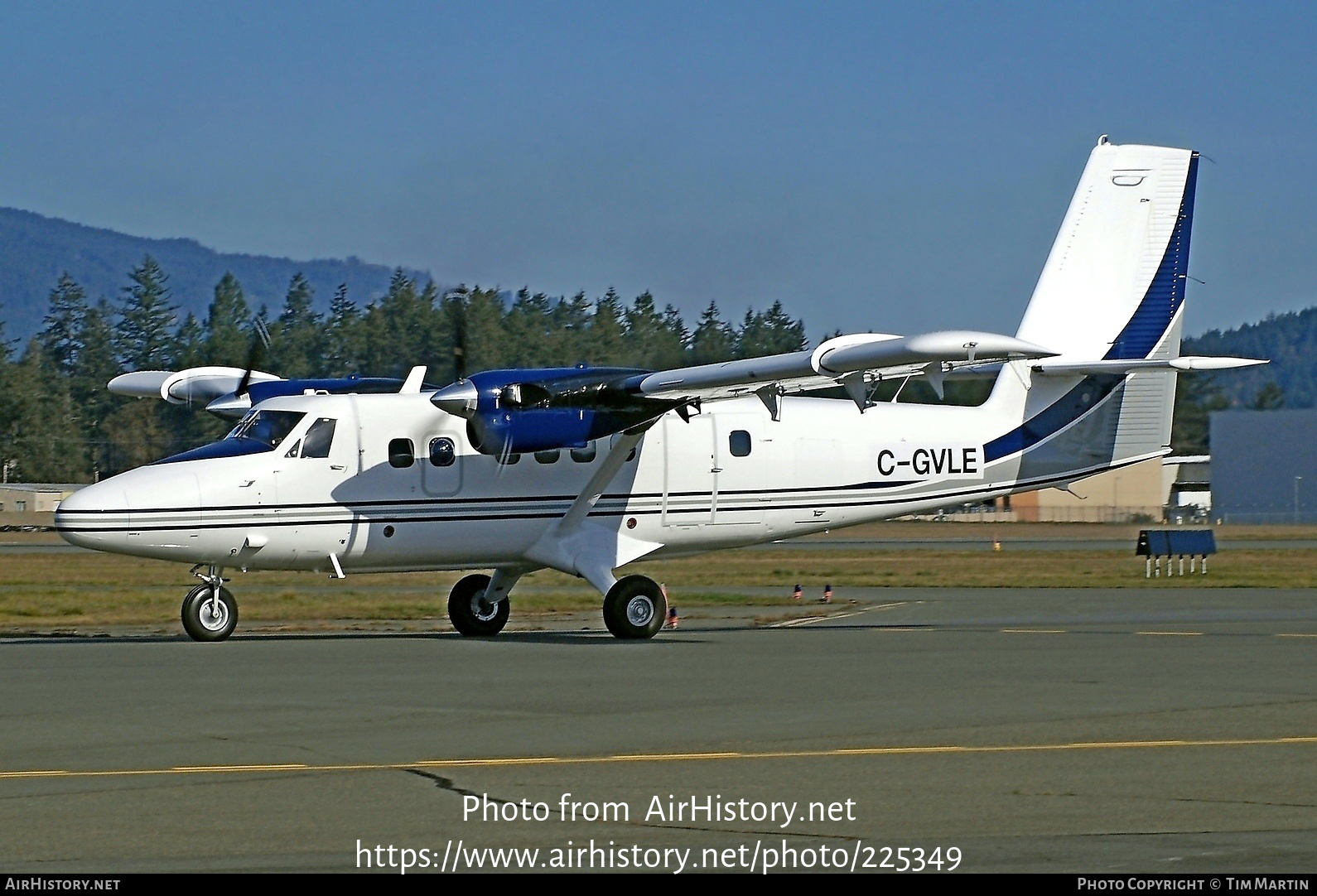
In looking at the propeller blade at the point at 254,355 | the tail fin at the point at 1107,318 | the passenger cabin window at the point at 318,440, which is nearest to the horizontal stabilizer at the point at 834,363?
the passenger cabin window at the point at 318,440

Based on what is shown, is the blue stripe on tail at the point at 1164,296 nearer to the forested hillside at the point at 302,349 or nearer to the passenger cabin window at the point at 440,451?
the forested hillside at the point at 302,349

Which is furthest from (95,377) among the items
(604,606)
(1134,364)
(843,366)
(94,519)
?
(843,366)

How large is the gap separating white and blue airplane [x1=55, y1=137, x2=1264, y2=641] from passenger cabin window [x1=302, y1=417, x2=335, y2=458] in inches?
0.9

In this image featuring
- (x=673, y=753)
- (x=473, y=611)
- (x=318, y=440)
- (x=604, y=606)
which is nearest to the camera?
(x=673, y=753)

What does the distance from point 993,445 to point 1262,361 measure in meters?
4.29

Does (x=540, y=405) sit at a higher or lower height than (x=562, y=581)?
higher

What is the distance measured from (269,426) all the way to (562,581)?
19.0 metres

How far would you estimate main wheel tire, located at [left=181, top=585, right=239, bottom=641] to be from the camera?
69.1 ft

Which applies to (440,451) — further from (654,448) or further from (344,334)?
(344,334)

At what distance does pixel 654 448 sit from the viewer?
75.5 feet

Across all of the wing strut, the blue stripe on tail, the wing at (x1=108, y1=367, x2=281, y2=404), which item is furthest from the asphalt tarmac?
the wing at (x1=108, y1=367, x2=281, y2=404)

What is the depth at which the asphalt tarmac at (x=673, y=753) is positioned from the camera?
8.09 m

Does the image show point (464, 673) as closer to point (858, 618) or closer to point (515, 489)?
point (515, 489)

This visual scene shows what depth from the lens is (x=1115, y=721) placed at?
41.8ft
